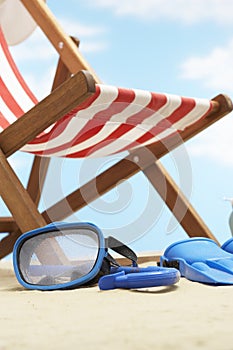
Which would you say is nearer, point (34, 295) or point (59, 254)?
point (34, 295)

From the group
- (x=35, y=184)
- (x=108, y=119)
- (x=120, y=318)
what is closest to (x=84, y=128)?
(x=108, y=119)

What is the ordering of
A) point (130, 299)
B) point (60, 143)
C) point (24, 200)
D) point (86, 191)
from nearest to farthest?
point (130, 299) < point (24, 200) < point (60, 143) < point (86, 191)

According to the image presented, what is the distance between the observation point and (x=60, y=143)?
1790 mm

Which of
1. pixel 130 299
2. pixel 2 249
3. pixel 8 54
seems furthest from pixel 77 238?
pixel 8 54

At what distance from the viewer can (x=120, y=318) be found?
804mm

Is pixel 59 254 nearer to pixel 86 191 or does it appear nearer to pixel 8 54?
pixel 86 191

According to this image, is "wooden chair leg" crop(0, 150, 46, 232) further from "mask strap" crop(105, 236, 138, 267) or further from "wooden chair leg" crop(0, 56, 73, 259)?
"wooden chair leg" crop(0, 56, 73, 259)

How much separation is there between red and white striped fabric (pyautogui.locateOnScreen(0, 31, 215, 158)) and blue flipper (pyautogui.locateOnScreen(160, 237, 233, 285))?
16.4 inches

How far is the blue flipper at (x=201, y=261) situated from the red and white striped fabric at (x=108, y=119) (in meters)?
0.42

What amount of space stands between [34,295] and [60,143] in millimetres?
764

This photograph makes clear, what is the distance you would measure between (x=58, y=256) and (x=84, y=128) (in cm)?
58

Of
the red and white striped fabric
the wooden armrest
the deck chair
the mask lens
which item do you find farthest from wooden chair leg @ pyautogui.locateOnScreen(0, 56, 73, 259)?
the mask lens

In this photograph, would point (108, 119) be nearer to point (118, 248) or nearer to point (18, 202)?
point (18, 202)

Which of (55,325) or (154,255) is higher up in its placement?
(55,325)
